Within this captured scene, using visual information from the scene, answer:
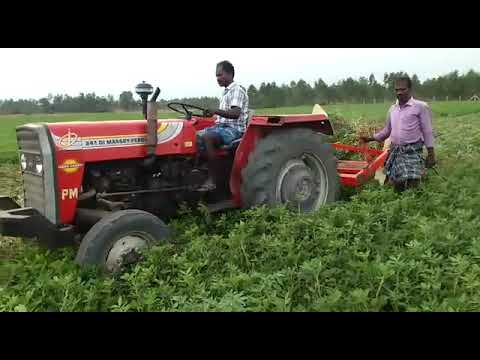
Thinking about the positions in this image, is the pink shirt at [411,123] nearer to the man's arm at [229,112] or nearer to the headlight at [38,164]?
the man's arm at [229,112]

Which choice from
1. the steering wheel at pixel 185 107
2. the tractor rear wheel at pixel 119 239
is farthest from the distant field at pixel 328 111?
the tractor rear wheel at pixel 119 239

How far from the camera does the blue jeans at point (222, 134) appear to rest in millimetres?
5107

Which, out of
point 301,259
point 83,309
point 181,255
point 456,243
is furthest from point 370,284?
point 83,309

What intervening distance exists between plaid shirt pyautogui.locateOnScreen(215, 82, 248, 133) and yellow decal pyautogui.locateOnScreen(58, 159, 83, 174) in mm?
1642

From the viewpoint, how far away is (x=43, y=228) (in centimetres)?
399

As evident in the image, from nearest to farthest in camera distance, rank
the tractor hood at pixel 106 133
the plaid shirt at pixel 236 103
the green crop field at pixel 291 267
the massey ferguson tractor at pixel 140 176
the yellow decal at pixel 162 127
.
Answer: the green crop field at pixel 291 267
the massey ferguson tractor at pixel 140 176
the tractor hood at pixel 106 133
the yellow decal at pixel 162 127
the plaid shirt at pixel 236 103

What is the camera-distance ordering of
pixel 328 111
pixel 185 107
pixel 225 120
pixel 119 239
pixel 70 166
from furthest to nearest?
pixel 328 111 → pixel 225 120 → pixel 185 107 → pixel 70 166 → pixel 119 239

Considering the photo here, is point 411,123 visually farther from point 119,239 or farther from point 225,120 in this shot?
point 119,239

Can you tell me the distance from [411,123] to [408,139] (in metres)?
0.19

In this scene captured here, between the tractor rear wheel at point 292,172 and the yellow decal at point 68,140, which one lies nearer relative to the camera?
the yellow decal at point 68,140

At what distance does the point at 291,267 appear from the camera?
362 centimetres

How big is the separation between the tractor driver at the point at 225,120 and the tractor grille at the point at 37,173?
1.49 metres

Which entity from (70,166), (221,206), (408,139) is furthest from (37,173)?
(408,139)

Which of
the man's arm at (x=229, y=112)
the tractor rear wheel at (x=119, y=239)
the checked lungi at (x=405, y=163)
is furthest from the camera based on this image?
the checked lungi at (x=405, y=163)
